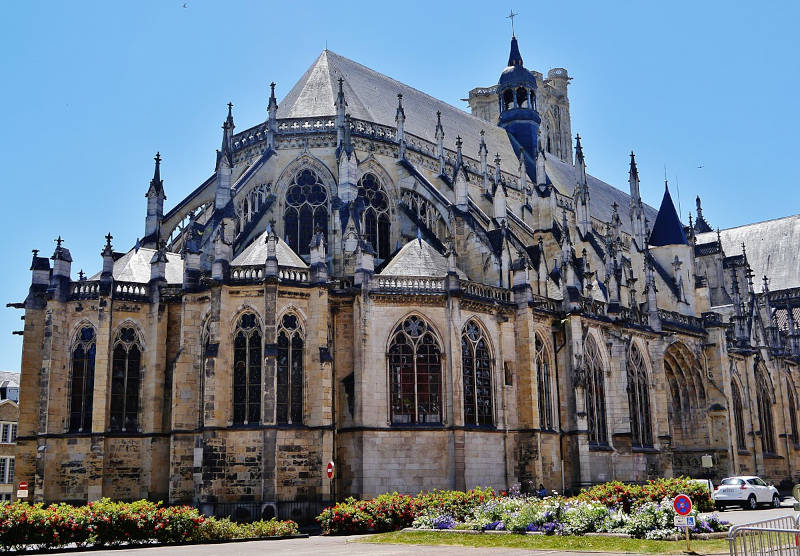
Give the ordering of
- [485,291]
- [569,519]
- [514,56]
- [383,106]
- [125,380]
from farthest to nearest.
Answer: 1. [514,56]
2. [383,106]
3. [485,291]
4. [125,380]
5. [569,519]

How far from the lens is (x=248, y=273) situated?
1107 inches

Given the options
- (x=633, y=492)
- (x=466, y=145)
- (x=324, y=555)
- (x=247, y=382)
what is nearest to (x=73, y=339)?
(x=247, y=382)

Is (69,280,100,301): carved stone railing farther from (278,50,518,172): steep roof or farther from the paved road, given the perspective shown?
the paved road

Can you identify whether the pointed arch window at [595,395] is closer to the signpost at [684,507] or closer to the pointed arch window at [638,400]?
the pointed arch window at [638,400]

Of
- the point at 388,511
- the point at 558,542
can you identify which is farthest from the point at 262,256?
the point at 558,542

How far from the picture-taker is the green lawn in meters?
15.4

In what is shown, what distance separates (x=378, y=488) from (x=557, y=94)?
52.3 metres

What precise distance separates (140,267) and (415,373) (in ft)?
36.4

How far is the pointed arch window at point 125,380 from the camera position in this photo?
2855cm

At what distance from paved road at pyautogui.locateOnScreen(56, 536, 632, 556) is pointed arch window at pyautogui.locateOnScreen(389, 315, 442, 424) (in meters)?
8.58

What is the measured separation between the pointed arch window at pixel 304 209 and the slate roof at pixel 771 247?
125 feet

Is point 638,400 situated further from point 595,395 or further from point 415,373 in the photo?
point 415,373

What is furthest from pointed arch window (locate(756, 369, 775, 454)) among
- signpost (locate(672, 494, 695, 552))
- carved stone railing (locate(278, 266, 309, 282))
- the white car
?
signpost (locate(672, 494, 695, 552))

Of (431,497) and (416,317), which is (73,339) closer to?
(416,317)
